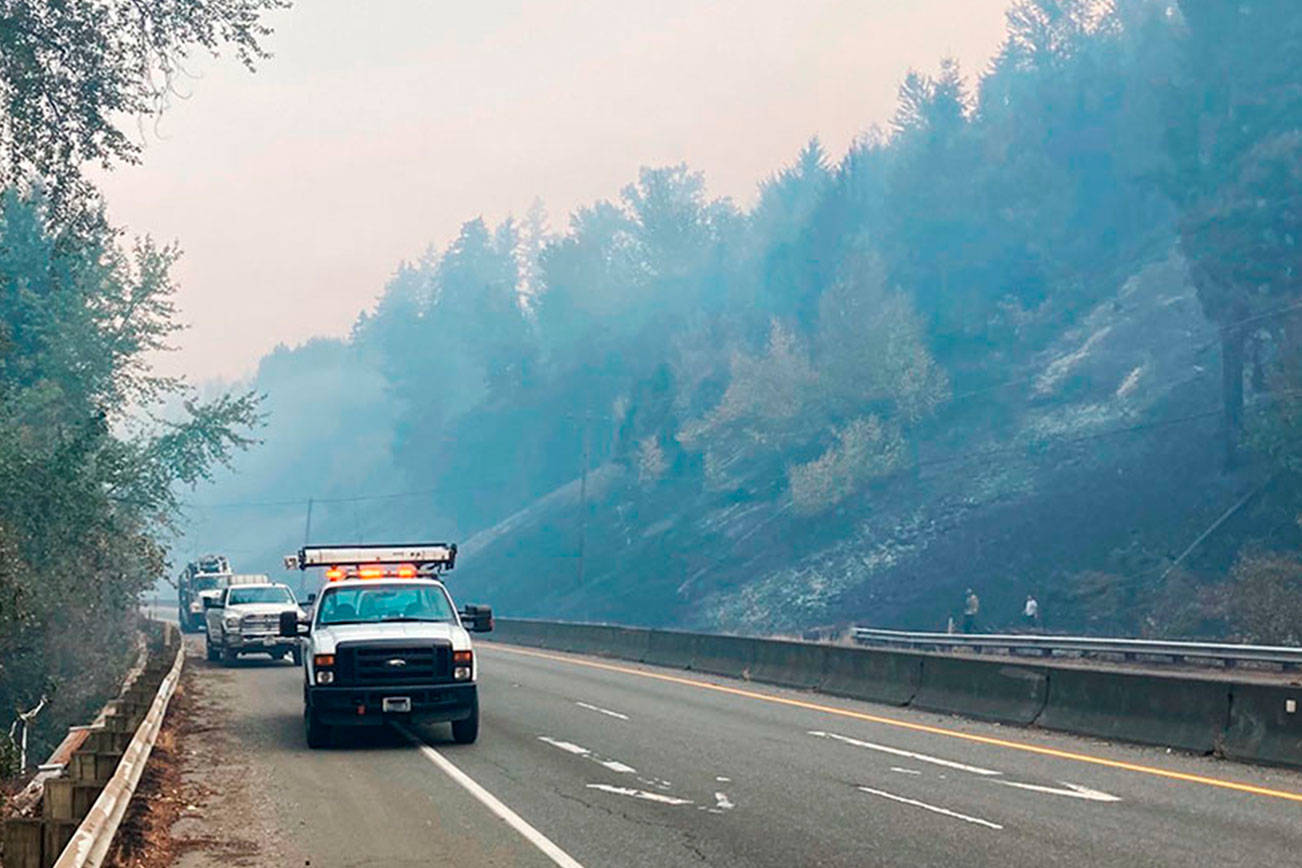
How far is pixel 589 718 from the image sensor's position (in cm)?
2122

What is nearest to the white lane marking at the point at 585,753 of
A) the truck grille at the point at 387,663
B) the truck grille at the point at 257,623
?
the truck grille at the point at 387,663

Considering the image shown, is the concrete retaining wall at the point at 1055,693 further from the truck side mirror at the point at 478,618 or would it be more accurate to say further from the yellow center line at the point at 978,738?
the truck side mirror at the point at 478,618

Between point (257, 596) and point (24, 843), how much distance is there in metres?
31.7

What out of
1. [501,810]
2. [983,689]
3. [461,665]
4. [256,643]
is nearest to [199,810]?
[501,810]

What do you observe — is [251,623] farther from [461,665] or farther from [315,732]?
[461,665]

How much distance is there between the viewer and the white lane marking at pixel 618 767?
15.1m

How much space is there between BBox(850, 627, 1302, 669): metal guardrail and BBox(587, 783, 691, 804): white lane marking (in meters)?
20.4

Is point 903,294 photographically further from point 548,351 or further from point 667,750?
point 667,750

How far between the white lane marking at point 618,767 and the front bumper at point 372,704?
7.12 feet

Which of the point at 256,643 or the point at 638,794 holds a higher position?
the point at 256,643

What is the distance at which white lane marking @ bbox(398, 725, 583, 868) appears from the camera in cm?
1037

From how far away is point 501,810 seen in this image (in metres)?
12.5

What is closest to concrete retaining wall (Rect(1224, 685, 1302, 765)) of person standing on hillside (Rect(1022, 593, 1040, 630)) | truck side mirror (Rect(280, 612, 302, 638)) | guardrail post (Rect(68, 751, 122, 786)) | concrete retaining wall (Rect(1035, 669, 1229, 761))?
concrete retaining wall (Rect(1035, 669, 1229, 761))

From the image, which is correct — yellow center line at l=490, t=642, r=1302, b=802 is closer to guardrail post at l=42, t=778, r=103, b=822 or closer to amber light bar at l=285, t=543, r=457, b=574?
amber light bar at l=285, t=543, r=457, b=574
